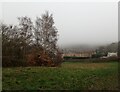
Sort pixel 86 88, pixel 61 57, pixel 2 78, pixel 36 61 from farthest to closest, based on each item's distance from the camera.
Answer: pixel 61 57, pixel 36 61, pixel 2 78, pixel 86 88

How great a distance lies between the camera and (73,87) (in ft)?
41.6

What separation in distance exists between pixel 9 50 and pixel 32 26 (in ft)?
23.6

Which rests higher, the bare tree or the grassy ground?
the bare tree

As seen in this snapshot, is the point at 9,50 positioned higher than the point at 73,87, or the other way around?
the point at 9,50

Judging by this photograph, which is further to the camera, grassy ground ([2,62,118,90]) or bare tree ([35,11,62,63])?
bare tree ([35,11,62,63])

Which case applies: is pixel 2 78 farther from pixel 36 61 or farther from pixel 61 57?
pixel 61 57

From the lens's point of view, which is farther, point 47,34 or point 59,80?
point 47,34

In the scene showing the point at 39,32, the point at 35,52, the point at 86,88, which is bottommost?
the point at 86,88

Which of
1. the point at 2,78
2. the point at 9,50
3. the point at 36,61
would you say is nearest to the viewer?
the point at 2,78

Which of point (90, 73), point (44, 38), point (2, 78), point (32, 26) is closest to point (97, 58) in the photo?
point (44, 38)

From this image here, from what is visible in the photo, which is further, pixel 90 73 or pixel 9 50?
pixel 9 50

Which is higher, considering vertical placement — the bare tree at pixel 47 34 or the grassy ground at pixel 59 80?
the bare tree at pixel 47 34

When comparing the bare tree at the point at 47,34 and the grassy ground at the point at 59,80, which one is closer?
the grassy ground at the point at 59,80

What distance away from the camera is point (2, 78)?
14.0 meters
